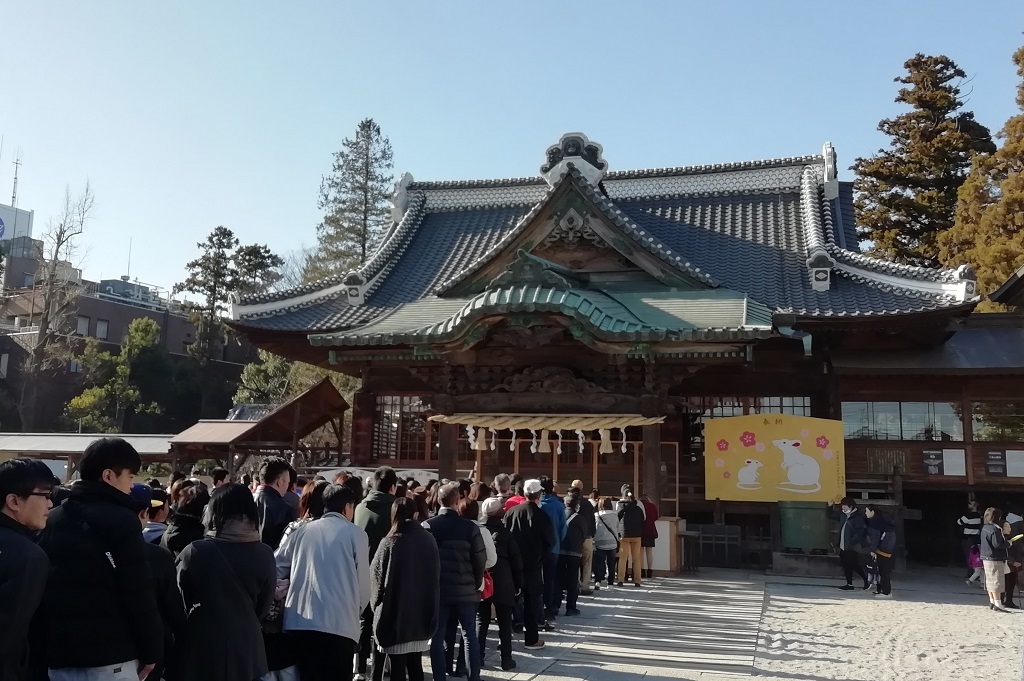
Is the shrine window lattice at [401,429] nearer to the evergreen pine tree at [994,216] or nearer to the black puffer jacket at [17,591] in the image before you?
the black puffer jacket at [17,591]

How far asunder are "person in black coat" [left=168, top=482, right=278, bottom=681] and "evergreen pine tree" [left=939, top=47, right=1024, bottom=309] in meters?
20.7

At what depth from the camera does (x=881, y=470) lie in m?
14.7

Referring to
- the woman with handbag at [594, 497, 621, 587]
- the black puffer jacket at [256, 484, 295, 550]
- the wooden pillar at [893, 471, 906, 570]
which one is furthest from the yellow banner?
the black puffer jacket at [256, 484, 295, 550]

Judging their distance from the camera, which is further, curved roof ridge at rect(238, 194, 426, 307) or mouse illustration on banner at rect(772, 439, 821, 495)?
curved roof ridge at rect(238, 194, 426, 307)

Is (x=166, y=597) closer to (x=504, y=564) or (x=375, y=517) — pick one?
(x=375, y=517)

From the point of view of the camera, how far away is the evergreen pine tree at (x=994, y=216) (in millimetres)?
22008

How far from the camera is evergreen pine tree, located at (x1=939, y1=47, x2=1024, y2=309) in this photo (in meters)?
22.0

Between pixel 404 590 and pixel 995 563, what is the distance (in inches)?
373

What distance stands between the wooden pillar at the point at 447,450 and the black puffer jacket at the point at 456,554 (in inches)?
337

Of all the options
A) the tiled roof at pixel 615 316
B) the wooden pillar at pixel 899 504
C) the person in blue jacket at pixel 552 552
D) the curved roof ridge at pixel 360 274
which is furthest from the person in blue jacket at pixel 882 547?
the curved roof ridge at pixel 360 274

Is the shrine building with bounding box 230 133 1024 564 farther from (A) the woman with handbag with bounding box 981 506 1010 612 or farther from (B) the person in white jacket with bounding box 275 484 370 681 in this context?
(B) the person in white jacket with bounding box 275 484 370 681

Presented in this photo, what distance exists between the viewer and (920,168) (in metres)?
31.6

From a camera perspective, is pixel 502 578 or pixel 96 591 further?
pixel 502 578

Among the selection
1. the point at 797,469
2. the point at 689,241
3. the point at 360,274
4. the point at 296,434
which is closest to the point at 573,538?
the point at 797,469
